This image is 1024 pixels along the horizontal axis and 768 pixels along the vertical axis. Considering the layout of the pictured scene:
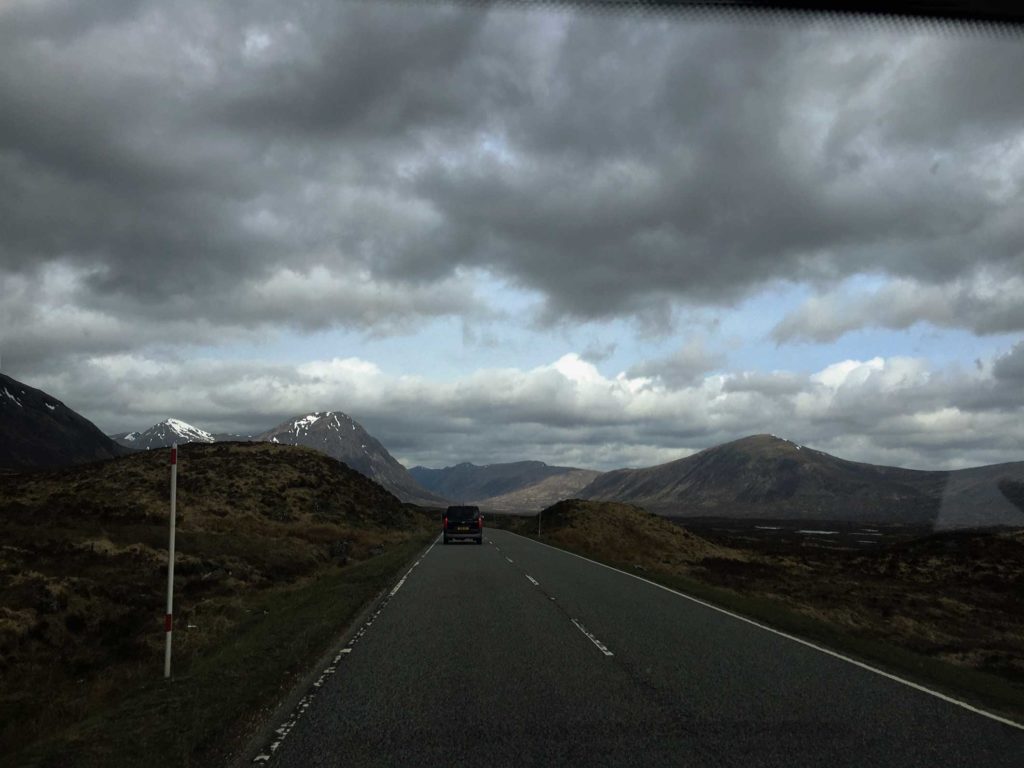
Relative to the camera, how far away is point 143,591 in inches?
813

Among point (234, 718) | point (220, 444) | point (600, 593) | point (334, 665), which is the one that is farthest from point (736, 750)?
point (220, 444)

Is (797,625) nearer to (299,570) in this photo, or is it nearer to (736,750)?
(736,750)

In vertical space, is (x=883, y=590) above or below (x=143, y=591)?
below

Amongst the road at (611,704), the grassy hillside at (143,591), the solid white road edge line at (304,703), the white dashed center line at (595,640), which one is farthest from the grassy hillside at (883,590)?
the grassy hillside at (143,591)

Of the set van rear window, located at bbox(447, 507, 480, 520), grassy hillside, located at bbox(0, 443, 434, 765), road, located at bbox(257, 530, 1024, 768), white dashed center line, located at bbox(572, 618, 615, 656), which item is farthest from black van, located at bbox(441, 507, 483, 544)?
white dashed center line, located at bbox(572, 618, 615, 656)

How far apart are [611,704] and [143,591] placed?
56.8 ft

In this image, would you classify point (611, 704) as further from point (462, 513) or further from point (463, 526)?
point (462, 513)

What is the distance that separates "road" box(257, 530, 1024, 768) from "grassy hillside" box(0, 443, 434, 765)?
119cm

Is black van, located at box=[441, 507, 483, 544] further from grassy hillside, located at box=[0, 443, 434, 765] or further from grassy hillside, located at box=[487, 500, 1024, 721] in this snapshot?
grassy hillside, located at box=[487, 500, 1024, 721]

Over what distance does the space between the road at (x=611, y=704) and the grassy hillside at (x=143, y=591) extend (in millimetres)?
1186

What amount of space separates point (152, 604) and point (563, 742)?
16.5 meters

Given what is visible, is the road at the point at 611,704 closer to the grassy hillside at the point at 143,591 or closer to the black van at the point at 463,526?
the grassy hillside at the point at 143,591

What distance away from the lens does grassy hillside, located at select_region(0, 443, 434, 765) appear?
1083 centimetres

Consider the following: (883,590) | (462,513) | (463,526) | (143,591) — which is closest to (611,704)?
(143,591)
